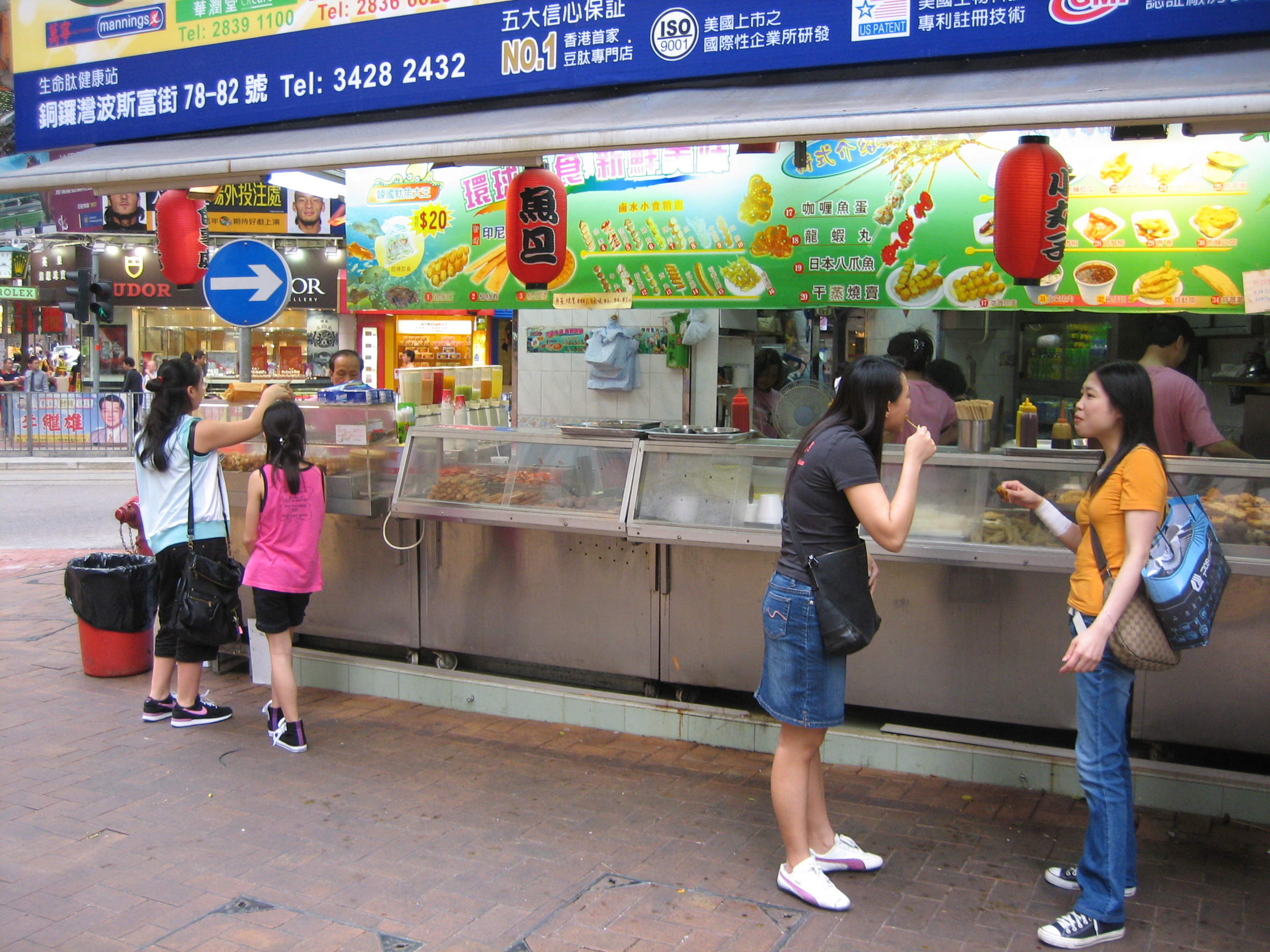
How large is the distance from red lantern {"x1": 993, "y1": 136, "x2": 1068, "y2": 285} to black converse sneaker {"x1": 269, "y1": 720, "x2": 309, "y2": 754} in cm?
414

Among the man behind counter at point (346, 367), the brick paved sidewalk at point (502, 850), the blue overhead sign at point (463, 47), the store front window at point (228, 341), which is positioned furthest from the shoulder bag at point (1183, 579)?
the store front window at point (228, 341)

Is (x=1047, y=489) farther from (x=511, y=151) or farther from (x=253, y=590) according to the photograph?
(x=253, y=590)

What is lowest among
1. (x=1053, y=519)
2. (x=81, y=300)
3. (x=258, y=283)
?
(x=1053, y=519)

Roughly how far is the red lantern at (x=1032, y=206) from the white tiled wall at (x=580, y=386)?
3834mm

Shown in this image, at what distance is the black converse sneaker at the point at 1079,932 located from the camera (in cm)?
317

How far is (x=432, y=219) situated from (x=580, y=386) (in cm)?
193

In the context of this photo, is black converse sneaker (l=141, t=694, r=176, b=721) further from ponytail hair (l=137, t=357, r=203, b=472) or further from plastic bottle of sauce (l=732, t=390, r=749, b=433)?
plastic bottle of sauce (l=732, t=390, r=749, b=433)

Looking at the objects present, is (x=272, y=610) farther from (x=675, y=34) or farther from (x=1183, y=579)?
(x=1183, y=579)

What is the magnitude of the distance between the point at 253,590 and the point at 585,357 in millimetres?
4364

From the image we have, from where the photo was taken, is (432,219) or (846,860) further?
(432,219)

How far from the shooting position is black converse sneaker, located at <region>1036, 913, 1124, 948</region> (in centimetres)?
317

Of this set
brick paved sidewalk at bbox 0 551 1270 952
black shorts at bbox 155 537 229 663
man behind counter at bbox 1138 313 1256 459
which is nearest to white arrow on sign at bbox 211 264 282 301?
black shorts at bbox 155 537 229 663

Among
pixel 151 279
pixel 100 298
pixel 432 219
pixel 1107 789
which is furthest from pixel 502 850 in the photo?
pixel 151 279

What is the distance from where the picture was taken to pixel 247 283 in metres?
6.16
